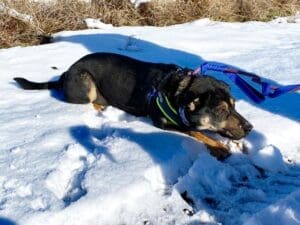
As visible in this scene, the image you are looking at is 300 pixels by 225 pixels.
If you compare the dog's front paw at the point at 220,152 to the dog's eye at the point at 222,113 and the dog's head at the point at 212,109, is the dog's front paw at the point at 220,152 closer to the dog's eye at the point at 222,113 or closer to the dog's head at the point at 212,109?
the dog's head at the point at 212,109

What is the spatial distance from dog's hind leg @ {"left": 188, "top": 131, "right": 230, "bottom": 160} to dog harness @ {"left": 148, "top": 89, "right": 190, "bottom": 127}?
0.56ft

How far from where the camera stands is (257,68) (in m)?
6.02

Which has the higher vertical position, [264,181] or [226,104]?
[226,104]

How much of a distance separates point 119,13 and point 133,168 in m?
5.11

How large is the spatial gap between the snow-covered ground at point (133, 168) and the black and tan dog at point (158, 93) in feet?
0.35

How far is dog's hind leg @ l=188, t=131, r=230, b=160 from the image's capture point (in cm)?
403

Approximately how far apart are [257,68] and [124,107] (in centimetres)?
191

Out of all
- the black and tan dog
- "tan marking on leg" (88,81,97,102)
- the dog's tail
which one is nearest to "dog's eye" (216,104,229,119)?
the black and tan dog

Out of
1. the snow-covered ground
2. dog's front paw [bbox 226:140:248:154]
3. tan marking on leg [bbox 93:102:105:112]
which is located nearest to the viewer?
the snow-covered ground

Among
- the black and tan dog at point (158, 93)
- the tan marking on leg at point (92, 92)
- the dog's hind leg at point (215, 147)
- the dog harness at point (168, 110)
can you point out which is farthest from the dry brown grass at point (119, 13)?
the dog's hind leg at point (215, 147)

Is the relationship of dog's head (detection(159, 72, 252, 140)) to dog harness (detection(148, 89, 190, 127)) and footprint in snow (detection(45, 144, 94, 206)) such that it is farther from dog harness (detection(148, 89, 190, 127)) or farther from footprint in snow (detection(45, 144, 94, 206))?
footprint in snow (detection(45, 144, 94, 206))

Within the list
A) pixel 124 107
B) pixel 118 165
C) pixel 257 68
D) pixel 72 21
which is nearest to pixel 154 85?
pixel 124 107

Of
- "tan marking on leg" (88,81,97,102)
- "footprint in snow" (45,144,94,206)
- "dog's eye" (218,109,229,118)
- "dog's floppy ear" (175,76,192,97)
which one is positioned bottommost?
"footprint in snow" (45,144,94,206)

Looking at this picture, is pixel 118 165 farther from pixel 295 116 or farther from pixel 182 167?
pixel 295 116
